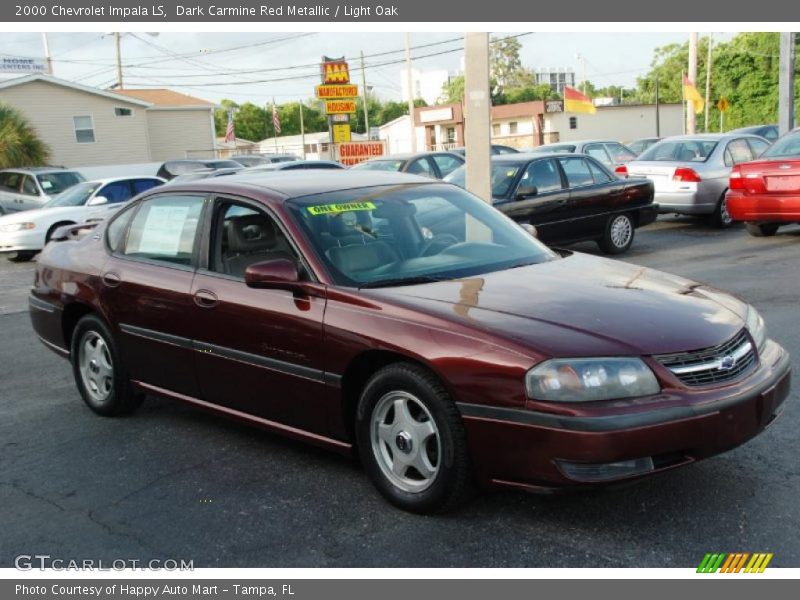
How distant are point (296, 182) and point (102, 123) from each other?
3356 cm

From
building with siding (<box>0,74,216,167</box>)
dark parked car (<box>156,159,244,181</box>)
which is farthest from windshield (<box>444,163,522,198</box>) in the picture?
building with siding (<box>0,74,216,167</box>)

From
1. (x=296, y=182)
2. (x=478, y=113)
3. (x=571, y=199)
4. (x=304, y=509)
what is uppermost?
(x=478, y=113)

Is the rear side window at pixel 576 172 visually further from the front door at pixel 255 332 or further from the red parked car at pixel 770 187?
the front door at pixel 255 332

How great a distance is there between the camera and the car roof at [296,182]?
5016 millimetres

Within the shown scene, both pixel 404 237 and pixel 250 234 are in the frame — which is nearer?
pixel 404 237

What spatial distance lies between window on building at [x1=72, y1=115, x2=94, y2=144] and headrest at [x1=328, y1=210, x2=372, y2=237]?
3367cm

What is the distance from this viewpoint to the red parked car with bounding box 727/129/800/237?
12008 millimetres

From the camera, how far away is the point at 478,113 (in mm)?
10289

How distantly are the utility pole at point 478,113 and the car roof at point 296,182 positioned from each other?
485 cm

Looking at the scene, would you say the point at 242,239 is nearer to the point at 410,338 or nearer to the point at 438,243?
the point at 438,243

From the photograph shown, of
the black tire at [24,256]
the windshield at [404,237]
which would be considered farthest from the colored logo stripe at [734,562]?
the black tire at [24,256]

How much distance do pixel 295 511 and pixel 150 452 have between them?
1393 mm

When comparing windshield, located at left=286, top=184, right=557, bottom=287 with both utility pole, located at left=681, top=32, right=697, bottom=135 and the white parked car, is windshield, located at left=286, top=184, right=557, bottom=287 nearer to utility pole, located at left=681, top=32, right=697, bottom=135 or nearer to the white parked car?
the white parked car

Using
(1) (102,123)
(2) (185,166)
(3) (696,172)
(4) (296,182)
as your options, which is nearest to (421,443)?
(4) (296,182)
